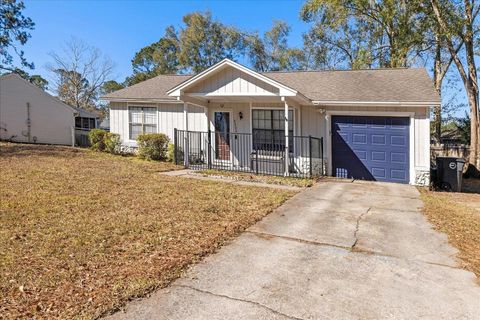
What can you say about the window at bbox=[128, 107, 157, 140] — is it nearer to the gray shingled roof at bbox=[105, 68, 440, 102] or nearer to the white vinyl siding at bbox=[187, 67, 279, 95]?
the gray shingled roof at bbox=[105, 68, 440, 102]

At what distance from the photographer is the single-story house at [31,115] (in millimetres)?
22047

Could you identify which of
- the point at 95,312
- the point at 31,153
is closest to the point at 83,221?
the point at 95,312

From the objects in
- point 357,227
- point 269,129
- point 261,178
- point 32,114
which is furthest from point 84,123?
point 357,227

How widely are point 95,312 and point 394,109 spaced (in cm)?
1056

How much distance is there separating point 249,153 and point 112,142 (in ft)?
23.6

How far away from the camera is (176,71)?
4278 centimetres

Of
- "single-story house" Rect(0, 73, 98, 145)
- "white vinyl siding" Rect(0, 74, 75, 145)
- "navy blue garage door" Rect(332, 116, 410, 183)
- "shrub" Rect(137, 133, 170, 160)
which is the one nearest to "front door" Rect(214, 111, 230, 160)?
"shrub" Rect(137, 133, 170, 160)

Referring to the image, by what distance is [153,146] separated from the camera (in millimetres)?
15109

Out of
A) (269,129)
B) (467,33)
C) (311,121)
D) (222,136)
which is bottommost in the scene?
(222,136)

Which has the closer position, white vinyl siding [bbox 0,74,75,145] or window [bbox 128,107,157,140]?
window [bbox 128,107,157,140]

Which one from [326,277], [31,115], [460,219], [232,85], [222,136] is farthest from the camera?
[31,115]

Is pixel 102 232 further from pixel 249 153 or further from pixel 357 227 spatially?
pixel 249 153

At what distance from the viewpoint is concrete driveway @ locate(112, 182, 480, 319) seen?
11.7ft

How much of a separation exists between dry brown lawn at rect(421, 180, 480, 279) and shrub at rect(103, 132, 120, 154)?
42.7ft
